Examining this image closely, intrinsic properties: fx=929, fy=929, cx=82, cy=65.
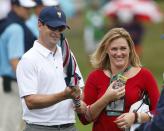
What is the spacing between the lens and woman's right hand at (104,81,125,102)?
28.3 feet

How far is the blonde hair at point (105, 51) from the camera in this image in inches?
353

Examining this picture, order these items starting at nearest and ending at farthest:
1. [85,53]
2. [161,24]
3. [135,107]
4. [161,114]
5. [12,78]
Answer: [161,114] → [135,107] → [12,78] → [85,53] → [161,24]

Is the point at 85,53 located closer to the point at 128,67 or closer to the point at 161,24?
the point at 161,24

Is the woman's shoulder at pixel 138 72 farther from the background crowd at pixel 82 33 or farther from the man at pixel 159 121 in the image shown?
the man at pixel 159 121

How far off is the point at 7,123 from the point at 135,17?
690 inches

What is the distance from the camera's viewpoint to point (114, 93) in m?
8.64

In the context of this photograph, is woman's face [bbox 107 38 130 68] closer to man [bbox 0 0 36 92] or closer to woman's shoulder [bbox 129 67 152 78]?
woman's shoulder [bbox 129 67 152 78]

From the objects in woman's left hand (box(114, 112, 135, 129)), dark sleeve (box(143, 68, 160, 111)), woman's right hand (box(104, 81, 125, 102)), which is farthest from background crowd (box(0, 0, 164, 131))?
woman's left hand (box(114, 112, 135, 129))

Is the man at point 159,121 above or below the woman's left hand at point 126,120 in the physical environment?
above

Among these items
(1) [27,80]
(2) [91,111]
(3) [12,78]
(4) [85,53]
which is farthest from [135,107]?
(4) [85,53]

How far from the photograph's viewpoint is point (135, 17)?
95.6 feet

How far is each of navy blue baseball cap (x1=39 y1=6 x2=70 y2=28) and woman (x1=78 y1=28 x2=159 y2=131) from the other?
0.47 meters

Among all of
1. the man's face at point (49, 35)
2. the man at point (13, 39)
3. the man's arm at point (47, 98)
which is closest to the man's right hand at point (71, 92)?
the man's arm at point (47, 98)

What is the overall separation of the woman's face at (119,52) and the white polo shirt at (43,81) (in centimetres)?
51
